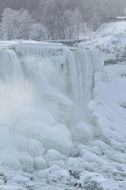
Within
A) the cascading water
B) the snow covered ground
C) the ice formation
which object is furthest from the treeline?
the cascading water

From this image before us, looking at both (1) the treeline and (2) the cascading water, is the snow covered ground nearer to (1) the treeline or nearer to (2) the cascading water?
(2) the cascading water

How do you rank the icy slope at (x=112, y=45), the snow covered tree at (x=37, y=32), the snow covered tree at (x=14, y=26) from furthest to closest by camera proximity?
the snow covered tree at (x=37, y=32) → the snow covered tree at (x=14, y=26) → the icy slope at (x=112, y=45)

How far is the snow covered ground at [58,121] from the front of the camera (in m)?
19.0

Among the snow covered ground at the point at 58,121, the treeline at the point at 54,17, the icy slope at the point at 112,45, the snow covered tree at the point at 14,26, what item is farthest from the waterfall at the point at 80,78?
the treeline at the point at 54,17

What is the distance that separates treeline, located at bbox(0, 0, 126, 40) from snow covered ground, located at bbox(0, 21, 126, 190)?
16.1 metres

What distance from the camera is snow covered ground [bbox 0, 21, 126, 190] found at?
62.4 ft

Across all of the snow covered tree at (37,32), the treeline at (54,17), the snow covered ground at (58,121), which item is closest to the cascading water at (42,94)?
the snow covered ground at (58,121)

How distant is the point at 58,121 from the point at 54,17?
86.6 ft

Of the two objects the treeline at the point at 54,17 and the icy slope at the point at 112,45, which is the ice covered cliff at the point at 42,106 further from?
the treeline at the point at 54,17

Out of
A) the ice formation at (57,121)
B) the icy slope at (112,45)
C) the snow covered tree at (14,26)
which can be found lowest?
the ice formation at (57,121)

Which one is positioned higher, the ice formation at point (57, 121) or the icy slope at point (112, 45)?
the icy slope at point (112, 45)

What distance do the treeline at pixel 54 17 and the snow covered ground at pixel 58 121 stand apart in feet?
52.7


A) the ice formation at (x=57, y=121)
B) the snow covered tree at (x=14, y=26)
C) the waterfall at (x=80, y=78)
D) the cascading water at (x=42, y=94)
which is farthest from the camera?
the snow covered tree at (x=14, y=26)

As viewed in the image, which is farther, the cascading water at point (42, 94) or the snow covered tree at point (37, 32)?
the snow covered tree at point (37, 32)
